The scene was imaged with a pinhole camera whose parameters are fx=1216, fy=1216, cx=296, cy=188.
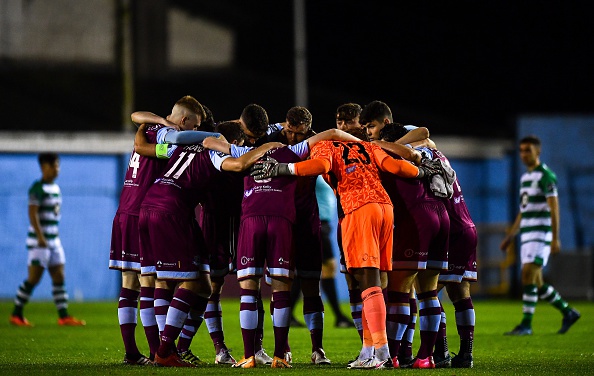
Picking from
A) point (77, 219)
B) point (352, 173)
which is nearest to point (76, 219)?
point (77, 219)

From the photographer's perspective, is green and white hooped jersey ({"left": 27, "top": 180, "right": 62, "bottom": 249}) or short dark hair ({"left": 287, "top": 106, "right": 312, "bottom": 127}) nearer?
short dark hair ({"left": 287, "top": 106, "right": 312, "bottom": 127})

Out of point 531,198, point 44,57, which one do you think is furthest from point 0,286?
point 531,198

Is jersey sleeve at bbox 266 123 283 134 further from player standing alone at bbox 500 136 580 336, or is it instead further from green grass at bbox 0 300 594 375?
player standing alone at bbox 500 136 580 336

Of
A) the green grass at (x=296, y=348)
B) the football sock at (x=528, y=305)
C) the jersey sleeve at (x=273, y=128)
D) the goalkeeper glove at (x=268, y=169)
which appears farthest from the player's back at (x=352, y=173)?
the football sock at (x=528, y=305)

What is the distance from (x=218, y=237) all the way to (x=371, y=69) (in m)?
28.5

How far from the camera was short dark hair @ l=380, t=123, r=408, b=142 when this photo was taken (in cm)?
1054

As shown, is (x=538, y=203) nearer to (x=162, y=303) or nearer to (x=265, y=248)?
(x=265, y=248)

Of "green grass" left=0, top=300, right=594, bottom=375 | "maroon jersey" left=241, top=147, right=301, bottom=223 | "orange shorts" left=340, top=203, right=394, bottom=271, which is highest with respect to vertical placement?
"maroon jersey" left=241, top=147, right=301, bottom=223

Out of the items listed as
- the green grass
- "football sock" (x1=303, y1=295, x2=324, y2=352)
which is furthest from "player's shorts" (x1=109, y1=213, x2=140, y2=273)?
"football sock" (x1=303, y1=295, x2=324, y2=352)

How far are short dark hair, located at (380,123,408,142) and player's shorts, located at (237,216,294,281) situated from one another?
1.13 m

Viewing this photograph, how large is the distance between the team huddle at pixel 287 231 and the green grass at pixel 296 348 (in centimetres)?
43

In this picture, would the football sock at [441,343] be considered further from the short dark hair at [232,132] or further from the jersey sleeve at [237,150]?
the short dark hair at [232,132]

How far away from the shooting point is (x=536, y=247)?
15.3 metres

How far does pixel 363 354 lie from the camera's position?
9961 mm
